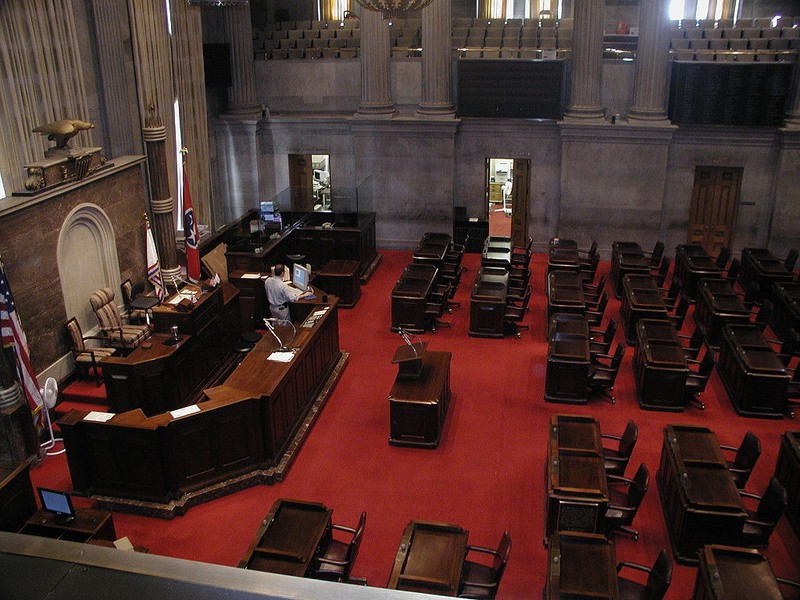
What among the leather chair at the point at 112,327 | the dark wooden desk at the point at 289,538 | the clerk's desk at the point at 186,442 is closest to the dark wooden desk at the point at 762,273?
the clerk's desk at the point at 186,442

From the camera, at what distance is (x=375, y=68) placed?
16.0 meters

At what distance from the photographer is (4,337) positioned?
26.5ft

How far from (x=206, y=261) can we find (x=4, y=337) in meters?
4.80

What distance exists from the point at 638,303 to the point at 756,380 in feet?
8.30

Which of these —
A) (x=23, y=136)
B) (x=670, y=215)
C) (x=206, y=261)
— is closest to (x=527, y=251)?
(x=670, y=215)

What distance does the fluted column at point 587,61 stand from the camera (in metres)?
14.9

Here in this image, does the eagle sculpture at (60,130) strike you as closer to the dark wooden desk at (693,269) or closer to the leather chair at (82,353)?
the leather chair at (82,353)

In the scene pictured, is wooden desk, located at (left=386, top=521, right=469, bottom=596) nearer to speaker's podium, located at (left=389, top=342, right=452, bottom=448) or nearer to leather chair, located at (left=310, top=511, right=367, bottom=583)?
leather chair, located at (left=310, top=511, right=367, bottom=583)

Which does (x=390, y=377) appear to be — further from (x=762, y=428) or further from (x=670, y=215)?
(x=670, y=215)

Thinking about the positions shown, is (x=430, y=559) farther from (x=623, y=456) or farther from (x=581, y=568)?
(x=623, y=456)

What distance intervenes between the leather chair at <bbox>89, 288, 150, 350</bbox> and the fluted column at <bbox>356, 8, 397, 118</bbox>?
7.72 metres

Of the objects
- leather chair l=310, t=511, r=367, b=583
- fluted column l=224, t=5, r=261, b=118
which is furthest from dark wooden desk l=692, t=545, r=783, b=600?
fluted column l=224, t=5, r=261, b=118

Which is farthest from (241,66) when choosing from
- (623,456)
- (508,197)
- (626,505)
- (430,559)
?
(430,559)

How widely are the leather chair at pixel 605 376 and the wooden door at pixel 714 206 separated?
701 centimetres
